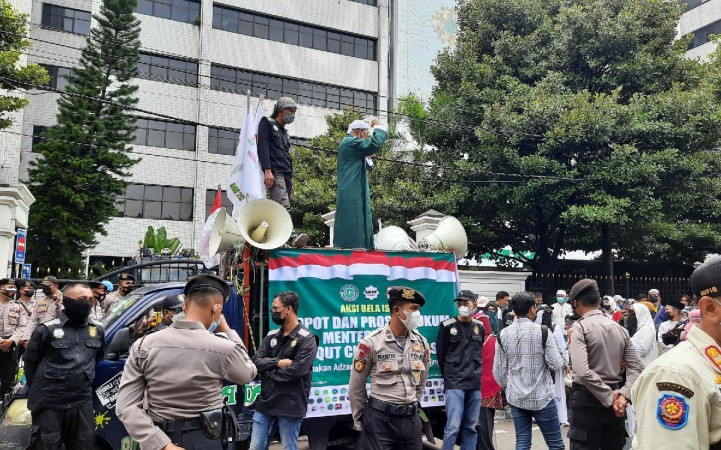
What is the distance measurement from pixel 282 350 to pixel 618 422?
112 inches

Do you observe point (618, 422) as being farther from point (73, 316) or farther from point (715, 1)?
point (715, 1)

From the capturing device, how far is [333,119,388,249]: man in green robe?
740 cm

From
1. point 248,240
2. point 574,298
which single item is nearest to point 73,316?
point 248,240

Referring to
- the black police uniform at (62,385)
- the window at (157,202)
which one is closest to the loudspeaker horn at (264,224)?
the black police uniform at (62,385)

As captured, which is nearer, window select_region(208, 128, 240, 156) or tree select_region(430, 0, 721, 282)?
tree select_region(430, 0, 721, 282)

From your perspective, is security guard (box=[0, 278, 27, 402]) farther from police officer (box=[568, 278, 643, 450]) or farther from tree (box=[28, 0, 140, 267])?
tree (box=[28, 0, 140, 267])

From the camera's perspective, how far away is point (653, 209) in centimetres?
1678

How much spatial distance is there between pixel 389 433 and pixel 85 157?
926 inches

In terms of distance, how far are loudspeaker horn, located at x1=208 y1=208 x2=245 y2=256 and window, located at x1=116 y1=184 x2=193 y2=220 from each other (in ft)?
83.8

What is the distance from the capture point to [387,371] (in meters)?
4.66

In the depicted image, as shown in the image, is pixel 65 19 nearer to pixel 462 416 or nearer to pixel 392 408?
pixel 462 416

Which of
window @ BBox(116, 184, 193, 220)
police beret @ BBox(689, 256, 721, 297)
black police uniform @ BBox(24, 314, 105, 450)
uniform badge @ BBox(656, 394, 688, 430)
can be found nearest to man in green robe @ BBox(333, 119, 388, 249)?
black police uniform @ BBox(24, 314, 105, 450)

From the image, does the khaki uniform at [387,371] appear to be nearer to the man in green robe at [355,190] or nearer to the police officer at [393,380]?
the police officer at [393,380]

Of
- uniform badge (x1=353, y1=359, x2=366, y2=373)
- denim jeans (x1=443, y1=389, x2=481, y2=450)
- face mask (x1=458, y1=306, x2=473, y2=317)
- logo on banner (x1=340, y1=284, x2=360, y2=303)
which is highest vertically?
logo on banner (x1=340, y1=284, x2=360, y2=303)
